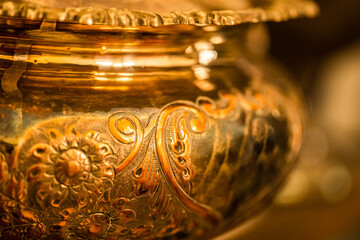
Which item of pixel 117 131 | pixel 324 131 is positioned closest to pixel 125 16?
pixel 117 131

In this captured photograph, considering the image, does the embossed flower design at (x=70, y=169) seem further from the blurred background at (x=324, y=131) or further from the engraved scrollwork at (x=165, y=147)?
the blurred background at (x=324, y=131)

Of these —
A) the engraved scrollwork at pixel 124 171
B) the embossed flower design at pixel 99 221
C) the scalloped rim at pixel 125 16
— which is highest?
the scalloped rim at pixel 125 16

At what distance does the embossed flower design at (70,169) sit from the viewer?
1.07 feet

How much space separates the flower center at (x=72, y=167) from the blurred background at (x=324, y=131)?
0.31 m

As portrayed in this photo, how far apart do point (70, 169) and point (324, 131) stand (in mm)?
793

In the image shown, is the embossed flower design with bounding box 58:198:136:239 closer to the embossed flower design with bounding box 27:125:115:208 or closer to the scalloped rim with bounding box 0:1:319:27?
the embossed flower design with bounding box 27:125:115:208

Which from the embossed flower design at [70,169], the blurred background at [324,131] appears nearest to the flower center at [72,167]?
the embossed flower design at [70,169]

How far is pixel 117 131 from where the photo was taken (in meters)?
0.34

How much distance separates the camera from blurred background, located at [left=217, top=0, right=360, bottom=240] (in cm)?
81

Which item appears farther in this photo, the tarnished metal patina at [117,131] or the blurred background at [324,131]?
the blurred background at [324,131]

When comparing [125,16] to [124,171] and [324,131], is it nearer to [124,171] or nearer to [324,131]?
[124,171]

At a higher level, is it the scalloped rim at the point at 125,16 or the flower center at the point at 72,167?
the scalloped rim at the point at 125,16

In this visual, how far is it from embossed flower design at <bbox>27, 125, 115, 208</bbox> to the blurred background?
1.00ft

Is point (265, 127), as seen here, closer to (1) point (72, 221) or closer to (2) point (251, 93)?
(2) point (251, 93)
